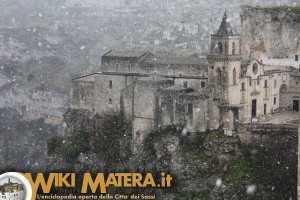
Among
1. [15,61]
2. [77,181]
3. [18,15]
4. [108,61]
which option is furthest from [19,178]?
[18,15]

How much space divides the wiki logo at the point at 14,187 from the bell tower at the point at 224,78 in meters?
19.7

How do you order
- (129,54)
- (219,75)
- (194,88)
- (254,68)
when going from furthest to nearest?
(129,54) → (194,88) → (254,68) → (219,75)

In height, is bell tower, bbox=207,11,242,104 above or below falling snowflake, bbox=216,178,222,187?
above

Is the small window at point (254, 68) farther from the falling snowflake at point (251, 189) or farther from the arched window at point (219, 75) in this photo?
the falling snowflake at point (251, 189)

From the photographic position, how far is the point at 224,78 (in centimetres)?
4044

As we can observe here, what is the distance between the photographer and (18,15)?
111m

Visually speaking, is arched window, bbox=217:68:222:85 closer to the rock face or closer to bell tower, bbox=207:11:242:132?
bell tower, bbox=207:11:242:132

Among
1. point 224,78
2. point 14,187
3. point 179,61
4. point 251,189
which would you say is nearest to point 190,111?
point 224,78

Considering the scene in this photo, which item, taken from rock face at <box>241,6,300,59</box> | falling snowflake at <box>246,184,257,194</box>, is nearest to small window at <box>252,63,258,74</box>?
rock face at <box>241,6,300,59</box>

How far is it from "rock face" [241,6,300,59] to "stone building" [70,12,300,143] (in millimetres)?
730

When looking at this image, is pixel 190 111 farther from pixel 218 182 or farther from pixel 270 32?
pixel 270 32

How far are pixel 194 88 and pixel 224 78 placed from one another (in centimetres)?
274

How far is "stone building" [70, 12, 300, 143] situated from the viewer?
40469 mm

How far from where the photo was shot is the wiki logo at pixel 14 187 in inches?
852
